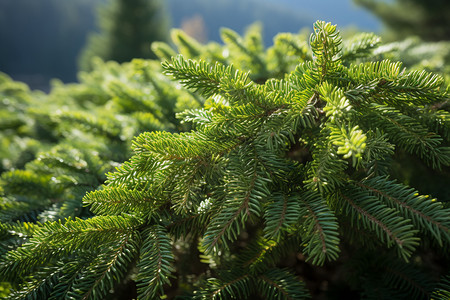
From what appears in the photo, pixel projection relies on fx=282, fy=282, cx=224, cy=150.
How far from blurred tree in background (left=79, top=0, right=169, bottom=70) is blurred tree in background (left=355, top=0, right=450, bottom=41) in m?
6.56

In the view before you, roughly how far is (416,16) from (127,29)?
8448mm

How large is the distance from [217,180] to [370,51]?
496 millimetres

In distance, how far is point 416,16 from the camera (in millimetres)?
6418

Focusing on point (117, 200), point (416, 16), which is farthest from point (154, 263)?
point (416, 16)

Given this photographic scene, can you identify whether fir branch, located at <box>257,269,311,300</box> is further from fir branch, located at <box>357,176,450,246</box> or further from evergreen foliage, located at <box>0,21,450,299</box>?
fir branch, located at <box>357,176,450,246</box>

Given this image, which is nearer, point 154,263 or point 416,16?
point 154,263

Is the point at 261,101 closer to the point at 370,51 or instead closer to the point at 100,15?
the point at 370,51

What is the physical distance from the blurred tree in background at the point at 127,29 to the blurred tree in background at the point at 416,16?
6.56 metres

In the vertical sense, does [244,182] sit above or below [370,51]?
below

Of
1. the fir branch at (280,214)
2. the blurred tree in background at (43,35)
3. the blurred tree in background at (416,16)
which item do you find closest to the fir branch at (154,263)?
the fir branch at (280,214)

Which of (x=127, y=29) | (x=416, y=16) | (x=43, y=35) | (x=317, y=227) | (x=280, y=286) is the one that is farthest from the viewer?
(x=43, y=35)

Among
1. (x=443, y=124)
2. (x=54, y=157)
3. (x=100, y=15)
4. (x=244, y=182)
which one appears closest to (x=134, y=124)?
(x=54, y=157)

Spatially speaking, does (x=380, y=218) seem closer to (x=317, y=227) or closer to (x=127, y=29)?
(x=317, y=227)

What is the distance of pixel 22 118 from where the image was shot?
1.35m
